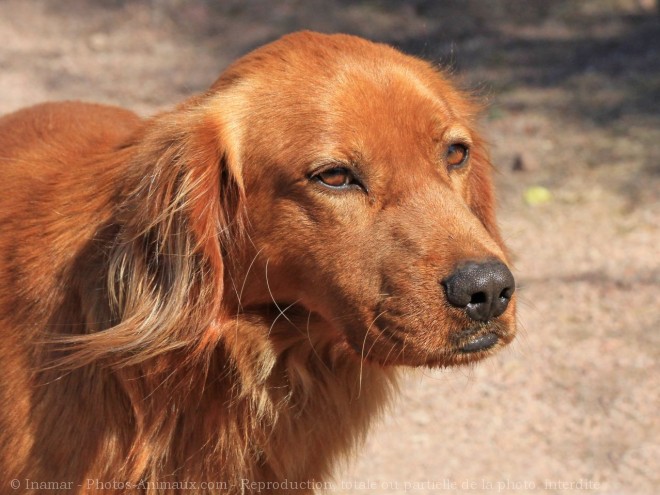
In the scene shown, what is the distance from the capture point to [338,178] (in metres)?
3.10

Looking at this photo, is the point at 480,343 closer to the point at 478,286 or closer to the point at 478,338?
the point at 478,338

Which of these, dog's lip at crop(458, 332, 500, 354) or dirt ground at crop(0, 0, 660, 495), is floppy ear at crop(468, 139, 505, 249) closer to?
dirt ground at crop(0, 0, 660, 495)

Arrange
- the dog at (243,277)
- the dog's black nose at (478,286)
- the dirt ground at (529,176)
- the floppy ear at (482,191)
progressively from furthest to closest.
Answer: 1. the dirt ground at (529,176)
2. the floppy ear at (482,191)
3. the dog at (243,277)
4. the dog's black nose at (478,286)

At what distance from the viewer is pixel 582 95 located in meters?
8.71

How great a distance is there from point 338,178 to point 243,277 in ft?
1.54

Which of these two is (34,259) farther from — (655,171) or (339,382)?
(655,171)

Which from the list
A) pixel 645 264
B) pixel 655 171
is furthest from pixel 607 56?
pixel 645 264

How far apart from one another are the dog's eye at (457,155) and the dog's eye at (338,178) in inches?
17.1

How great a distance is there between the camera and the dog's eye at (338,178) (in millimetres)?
3100

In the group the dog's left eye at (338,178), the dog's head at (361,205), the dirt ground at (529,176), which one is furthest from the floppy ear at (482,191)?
the dog's left eye at (338,178)

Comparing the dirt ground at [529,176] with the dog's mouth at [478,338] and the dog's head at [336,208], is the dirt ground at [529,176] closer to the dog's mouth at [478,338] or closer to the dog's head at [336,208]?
the dog's head at [336,208]

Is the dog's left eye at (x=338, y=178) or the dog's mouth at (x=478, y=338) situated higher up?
the dog's left eye at (x=338, y=178)

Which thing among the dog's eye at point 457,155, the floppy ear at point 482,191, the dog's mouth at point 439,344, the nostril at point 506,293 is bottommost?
the floppy ear at point 482,191

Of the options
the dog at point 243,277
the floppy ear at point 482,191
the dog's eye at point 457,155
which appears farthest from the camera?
the floppy ear at point 482,191
